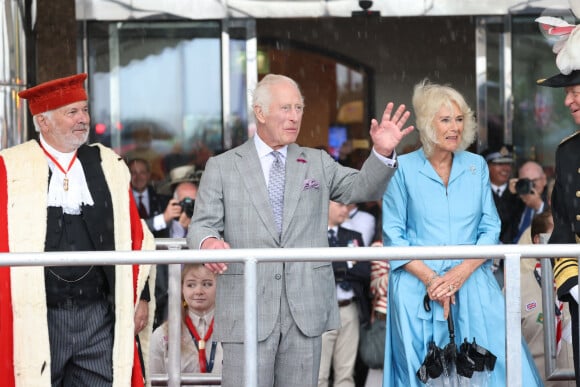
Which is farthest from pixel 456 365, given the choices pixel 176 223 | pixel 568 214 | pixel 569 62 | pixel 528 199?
pixel 528 199

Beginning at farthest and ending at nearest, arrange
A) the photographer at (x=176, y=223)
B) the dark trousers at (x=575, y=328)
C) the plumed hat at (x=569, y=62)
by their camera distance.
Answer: the photographer at (x=176, y=223) < the plumed hat at (x=569, y=62) < the dark trousers at (x=575, y=328)

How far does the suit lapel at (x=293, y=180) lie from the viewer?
500 cm

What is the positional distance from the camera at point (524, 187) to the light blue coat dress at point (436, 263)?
10.3 feet

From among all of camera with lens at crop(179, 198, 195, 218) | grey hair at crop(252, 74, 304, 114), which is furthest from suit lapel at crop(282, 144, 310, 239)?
camera with lens at crop(179, 198, 195, 218)

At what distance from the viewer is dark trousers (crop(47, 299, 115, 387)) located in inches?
197

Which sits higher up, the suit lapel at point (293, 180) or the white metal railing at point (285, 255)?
the suit lapel at point (293, 180)

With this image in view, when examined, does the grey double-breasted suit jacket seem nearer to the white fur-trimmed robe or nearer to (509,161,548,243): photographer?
the white fur-trimmed robe

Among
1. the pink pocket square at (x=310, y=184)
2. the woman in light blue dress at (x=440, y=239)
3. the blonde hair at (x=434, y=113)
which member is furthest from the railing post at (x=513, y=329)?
the blonde hair at (x=434, y=113)

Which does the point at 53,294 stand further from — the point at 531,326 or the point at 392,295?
the point at 531,326

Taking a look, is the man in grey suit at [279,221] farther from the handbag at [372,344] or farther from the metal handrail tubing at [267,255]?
the handbag at [372,344]

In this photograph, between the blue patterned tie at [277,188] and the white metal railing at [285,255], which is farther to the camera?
the blue patterned tie at [277,188]

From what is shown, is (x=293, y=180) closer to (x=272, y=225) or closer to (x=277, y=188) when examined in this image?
(x=277, y=188)

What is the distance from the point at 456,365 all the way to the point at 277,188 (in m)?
1.10

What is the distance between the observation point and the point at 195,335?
6.29 m
